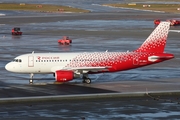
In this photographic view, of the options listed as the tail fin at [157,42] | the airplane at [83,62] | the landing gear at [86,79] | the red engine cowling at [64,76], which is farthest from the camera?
the tail fin at [157,42]

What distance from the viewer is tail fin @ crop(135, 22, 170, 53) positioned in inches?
2495

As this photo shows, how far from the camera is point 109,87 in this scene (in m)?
59.6

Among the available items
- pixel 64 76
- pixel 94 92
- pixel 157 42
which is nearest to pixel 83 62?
pixel 64 76

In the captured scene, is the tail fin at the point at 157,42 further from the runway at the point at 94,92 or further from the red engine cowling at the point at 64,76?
the red engine cowling at the point at 64,76

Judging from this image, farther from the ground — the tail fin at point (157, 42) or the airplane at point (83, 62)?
the tail fin at point (157, 42)

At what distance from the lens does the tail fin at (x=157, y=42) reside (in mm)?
63375

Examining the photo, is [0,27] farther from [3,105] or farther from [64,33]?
[3,105]

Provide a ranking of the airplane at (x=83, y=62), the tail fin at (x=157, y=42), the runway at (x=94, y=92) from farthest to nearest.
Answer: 1. the tail fin at (x=157, y=42)
2. the airplane at (x=83, y=62)
3. the runway at (x=94, y=92)

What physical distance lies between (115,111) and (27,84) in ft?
60.7

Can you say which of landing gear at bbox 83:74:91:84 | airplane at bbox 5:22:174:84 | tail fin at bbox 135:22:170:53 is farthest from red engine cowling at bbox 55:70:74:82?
tail fin at bbox 135:22:170:53

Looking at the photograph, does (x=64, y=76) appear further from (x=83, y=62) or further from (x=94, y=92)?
(x=94, y=92)

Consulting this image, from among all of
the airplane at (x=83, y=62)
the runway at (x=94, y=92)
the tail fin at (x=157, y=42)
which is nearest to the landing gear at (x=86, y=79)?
the airplane at (x=83, y=62)

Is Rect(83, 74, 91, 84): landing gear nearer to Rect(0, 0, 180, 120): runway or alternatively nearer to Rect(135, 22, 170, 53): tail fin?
Rect(0, 0, 180, 120): runway

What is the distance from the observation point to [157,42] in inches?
2499
